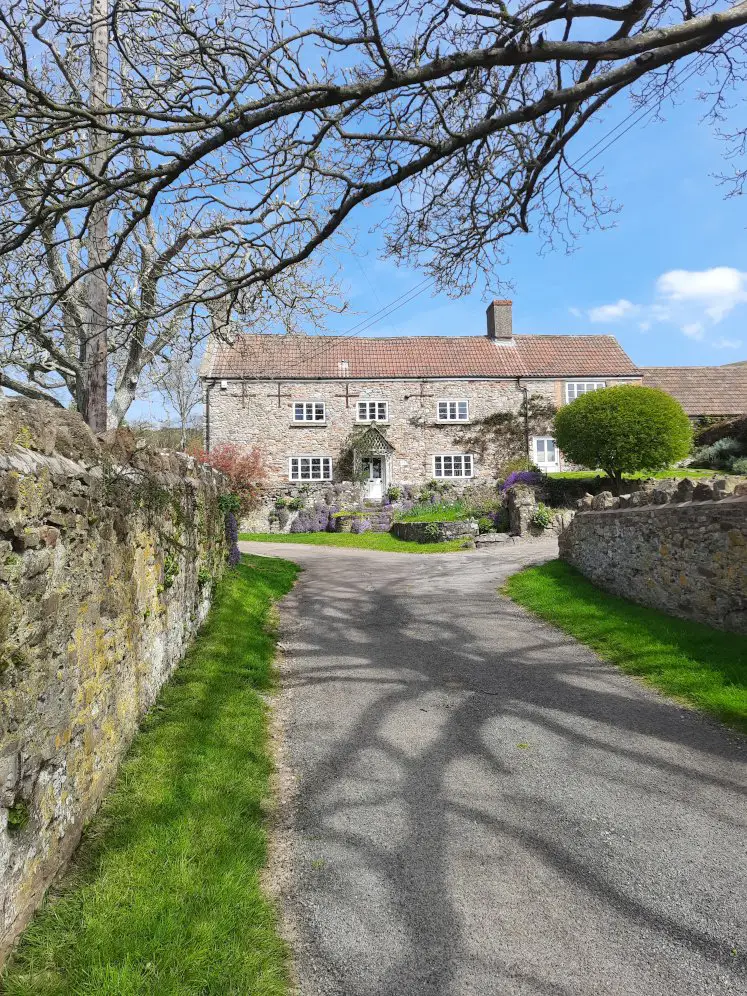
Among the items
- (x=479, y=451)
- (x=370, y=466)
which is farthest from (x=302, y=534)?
(x=479, y=451)

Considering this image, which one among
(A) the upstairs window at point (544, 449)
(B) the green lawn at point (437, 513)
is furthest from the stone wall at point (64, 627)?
(A) the upstairs window at point (544, 449)

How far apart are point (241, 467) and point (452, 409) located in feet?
37.9

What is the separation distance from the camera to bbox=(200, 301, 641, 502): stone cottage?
29438mm

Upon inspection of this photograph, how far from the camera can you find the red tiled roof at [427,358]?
98.5 ft

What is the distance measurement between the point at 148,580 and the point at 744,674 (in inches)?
216

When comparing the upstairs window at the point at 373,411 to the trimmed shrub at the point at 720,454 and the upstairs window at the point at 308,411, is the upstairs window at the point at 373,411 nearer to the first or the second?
the upstairs window at the point at 308,411

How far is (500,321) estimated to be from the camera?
3294cm

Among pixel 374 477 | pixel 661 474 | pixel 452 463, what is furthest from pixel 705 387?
pixel 374 477

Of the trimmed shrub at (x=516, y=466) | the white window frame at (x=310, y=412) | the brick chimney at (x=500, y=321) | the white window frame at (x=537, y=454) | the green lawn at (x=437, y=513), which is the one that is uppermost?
the brick chimney at (x=500, y=321)

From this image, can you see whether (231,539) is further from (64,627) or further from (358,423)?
(358,423)

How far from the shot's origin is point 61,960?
2.35 metres

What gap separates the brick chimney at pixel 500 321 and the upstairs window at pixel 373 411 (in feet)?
27.2

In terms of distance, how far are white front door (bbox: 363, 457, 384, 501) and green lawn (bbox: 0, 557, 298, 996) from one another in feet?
79.9

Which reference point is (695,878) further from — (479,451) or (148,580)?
(479,451)
